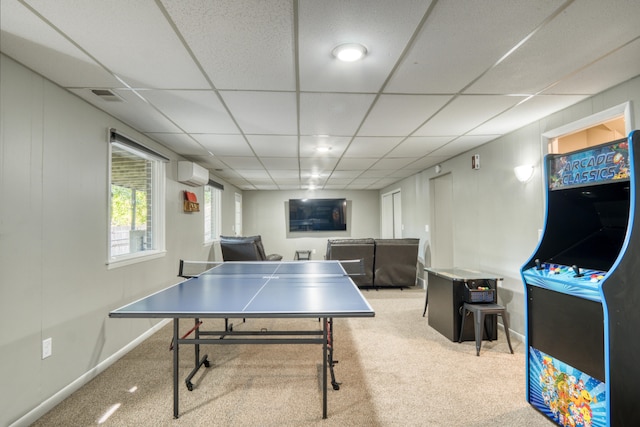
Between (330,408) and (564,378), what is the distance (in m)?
1.46

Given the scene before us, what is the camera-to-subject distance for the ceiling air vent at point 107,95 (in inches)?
91.0

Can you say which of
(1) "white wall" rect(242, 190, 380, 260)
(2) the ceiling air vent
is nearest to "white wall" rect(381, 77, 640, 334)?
(2) the ceiling air vent

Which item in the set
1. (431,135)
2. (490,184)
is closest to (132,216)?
(431,135)

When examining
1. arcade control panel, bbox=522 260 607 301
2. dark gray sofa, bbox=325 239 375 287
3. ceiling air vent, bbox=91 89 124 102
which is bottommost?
dark gray sofa, bbox=325 239 375 287

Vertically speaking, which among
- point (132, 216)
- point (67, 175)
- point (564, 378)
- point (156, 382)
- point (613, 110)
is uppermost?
point (613, 110)

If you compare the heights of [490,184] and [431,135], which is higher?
[431,135]

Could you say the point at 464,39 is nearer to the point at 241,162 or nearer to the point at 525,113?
the point at 525,113

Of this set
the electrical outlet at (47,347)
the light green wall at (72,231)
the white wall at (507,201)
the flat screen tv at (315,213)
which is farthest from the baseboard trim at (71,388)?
the flat screen tv at (315,213)

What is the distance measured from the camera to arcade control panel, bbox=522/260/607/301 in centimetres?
165

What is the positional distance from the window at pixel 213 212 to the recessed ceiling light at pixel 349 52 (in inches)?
193

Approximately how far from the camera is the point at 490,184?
3768 mm

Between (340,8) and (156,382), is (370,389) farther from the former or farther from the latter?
(340,8)

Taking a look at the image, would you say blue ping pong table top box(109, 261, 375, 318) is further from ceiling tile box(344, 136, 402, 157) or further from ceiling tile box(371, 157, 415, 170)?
ceiling tile box(371, 157, 415, 170)

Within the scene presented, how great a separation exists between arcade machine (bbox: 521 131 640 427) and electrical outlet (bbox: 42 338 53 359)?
3.35 metres
